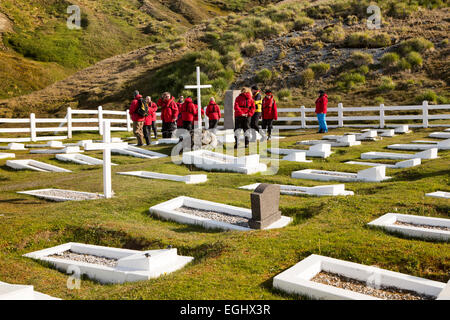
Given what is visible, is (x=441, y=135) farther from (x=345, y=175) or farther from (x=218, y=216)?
(x=218, y=216)

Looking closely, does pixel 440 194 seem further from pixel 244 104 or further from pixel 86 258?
pixel 244 104

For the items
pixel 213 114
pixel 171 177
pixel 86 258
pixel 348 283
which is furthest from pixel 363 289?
pixel 213 114

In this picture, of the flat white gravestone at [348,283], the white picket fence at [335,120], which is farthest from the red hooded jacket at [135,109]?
the flat white gravestone at [348,283]

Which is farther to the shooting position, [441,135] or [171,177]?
[441,135]

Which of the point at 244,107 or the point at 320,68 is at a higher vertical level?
the point at 320,68

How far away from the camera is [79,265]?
610 centimetres

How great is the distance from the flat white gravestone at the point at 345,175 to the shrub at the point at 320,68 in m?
21.1

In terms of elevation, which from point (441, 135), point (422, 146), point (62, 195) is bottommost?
point (62, 195)

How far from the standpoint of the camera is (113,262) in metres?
6.27

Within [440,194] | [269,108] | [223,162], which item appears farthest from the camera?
[269,108]

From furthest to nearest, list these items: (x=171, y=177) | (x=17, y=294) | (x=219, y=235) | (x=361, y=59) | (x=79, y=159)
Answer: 1. (x=361, y=59)
2. (x=79, y=159)
3. (x=171, y=177)
4. (x=219, y=235)
5. (x=17, y=294)

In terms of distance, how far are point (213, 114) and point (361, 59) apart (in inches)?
683

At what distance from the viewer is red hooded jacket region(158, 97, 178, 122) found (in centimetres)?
2031

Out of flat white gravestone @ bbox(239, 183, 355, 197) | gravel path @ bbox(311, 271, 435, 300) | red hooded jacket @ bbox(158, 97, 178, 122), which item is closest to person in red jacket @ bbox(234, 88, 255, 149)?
flat white gravestone @ bbox(239, 183, 355, 197)
